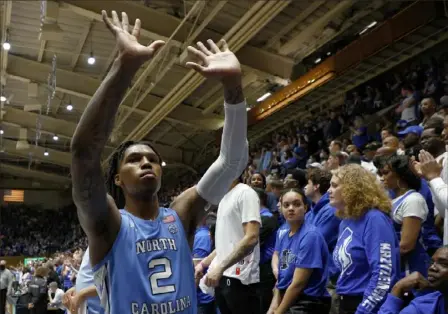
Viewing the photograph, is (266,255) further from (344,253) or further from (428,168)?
(428,168)

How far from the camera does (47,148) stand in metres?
24.6

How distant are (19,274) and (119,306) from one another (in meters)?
18.5

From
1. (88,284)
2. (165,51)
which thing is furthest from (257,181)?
(165,51)

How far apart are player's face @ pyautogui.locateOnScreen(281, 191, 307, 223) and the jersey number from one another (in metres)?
1.83

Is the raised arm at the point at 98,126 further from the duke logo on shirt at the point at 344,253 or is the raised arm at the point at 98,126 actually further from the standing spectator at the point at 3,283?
the standing spectator at the point at 3,283

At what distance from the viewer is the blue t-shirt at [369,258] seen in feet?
9.00

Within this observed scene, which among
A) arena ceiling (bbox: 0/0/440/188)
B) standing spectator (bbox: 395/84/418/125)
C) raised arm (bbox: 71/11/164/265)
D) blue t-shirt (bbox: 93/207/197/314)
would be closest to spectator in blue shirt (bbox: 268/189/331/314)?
blue t-shirt (bbox: 93/207/197/314)

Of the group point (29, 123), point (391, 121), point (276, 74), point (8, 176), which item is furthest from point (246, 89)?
point (8, 176)

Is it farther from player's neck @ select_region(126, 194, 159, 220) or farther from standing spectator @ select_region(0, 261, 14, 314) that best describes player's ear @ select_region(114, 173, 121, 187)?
standing spectator @ select_region(0, 261, 14, 314)

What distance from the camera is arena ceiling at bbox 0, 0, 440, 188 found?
413 inches

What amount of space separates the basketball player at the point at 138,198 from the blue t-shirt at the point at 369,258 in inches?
41.3

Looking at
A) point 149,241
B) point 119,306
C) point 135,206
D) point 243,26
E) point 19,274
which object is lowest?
point 119,306

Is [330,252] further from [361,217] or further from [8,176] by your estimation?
[8,176]

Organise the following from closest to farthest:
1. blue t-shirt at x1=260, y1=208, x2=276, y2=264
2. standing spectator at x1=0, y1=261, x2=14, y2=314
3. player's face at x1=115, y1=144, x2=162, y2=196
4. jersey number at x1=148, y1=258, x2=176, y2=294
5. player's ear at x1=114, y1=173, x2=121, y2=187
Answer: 1. jersey number at x1=148, y1=258, x2=176, y2=294
2. player's face at x1=115, y1=144, x2=162, y2=196
3. player's ear at x1=114, y1=173, x2=121, y2=187
4. blue t-shirt at x1=260, y1=208, x2=276, y2=264
5. standing spectator at x1=0, y1=261, x2=14, y2=314
